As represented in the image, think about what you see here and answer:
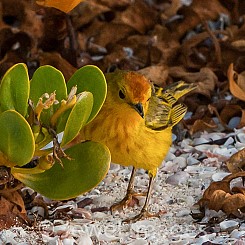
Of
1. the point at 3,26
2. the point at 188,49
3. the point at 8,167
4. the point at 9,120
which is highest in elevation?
the point at 9,120

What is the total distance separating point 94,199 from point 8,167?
0.63 m

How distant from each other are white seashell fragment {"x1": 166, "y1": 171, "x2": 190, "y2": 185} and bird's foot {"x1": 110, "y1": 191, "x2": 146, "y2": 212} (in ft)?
0.43

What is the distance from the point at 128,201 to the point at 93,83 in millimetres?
717

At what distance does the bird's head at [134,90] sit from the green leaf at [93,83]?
41 cm

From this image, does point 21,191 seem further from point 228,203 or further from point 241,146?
point 241,146

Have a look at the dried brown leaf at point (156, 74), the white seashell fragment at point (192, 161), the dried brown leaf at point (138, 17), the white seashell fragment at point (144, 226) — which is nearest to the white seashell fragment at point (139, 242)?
the white seashell fragment at point (144, 226)

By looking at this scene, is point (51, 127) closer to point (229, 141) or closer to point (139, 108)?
point (139, 108)

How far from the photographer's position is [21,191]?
11.1 feet

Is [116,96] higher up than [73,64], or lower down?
higher up

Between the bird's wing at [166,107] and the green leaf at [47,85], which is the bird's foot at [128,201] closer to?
the bird's wing at [166,107]

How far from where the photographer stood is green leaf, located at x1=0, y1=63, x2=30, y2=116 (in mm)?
2746

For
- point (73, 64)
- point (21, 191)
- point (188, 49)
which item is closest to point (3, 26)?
point (73, 64)

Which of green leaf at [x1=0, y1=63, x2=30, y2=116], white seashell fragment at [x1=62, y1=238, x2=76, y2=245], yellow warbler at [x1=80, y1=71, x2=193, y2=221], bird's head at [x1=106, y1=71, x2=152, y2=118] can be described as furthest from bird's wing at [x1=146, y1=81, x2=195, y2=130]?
green leaf at [x1=0, y1=63, x2=30, y2=116]

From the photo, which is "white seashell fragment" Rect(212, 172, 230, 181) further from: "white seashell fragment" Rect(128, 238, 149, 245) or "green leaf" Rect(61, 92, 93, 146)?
"green leaf" Rect(61, 92, 93, 146)
